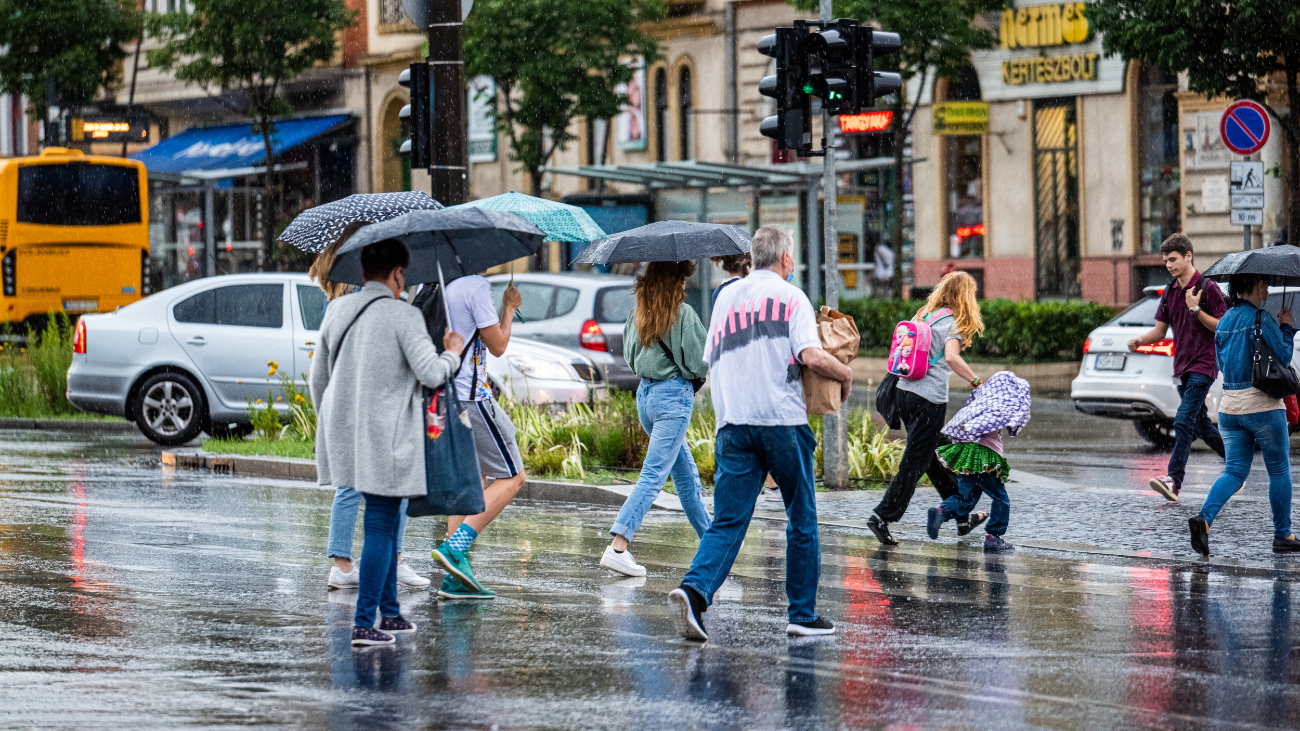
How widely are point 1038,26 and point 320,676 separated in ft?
86.5

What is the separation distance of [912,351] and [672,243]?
1734mm

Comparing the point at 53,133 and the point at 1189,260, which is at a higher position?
the point at 53,133

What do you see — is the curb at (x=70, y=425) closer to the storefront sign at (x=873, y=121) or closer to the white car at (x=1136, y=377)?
the white car at (x=1136, y=377)

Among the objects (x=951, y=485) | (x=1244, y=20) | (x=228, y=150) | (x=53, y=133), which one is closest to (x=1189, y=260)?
(x=951, y=485)

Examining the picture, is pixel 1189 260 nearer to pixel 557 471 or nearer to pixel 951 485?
pixel 951 485

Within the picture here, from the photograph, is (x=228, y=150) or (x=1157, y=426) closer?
(x=1157, y=426)

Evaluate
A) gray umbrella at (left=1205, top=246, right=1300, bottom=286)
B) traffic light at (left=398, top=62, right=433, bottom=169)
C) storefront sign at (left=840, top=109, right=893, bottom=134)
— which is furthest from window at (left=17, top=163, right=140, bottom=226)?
gray umbrella at (left=1205, top=246, right=1300, bottom=286)

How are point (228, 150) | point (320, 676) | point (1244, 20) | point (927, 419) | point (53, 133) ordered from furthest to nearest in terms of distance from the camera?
point (228, 150) < point (53, 133) < point (1244, 20) < point (927, 419) < point (320, 676)

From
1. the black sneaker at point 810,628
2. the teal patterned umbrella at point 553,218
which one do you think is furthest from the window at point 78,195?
the black sneaker at point 810,628

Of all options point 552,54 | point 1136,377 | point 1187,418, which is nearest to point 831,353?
point 1187,418

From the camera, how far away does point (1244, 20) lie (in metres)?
21.8

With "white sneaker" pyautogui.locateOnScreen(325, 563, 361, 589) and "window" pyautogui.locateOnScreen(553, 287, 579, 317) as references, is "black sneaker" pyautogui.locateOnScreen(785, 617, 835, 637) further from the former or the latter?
"window" pyautogui.locateOnScreen(553, 287, 579, 317)

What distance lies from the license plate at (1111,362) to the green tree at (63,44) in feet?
97.1

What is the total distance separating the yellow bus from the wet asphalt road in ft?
62.8
